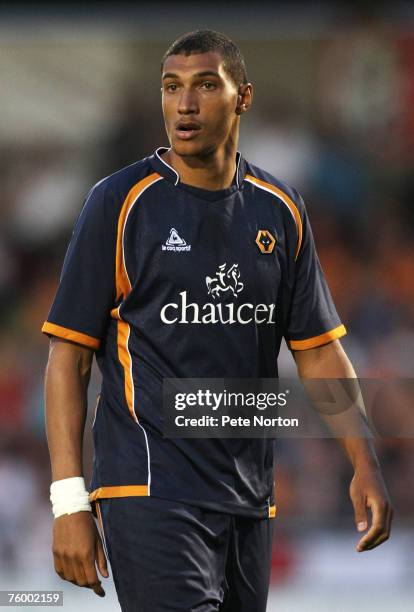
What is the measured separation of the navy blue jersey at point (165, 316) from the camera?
341 cm

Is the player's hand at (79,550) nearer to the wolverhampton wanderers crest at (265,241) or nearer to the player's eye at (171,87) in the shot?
the wolverhampton wanderers crest at (265,241)

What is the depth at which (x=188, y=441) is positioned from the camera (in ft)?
11.2

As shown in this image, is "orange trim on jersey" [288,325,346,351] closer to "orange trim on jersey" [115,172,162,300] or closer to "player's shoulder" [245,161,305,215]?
"player's shoulder" [245,161,305,215]

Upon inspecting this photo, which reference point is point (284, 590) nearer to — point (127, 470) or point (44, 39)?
point (127, 470)

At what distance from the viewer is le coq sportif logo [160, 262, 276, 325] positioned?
346cm

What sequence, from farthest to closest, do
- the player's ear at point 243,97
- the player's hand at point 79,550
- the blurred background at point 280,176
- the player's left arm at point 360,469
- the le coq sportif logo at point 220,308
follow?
the blurred background at point 280,176 < the player's ear at point 243,97 < the player's left arm at point 360,469 < the le coq sportif logo at point 220,308 < the player's hand at point 79,550

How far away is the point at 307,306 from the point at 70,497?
3.12 feet

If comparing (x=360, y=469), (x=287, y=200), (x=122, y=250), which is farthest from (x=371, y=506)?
(x=122, y=250)

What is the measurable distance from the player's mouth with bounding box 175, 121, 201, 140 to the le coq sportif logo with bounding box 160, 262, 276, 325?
0.38 meters

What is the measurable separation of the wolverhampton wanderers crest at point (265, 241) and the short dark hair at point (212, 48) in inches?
17.8

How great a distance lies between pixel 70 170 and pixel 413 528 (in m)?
4.42

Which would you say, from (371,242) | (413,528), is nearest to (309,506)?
(413,528)

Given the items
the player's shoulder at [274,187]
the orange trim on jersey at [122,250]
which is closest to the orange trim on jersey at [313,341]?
the player's shoulder at [274,187]

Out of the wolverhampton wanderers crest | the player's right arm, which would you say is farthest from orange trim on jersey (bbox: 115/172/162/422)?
the wolverhampton wanderers crest
